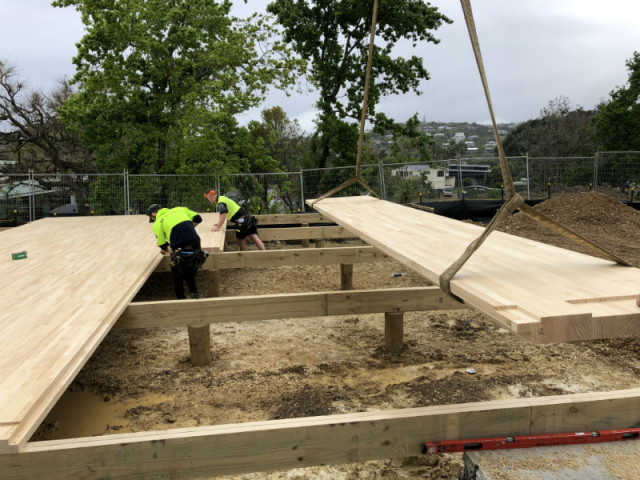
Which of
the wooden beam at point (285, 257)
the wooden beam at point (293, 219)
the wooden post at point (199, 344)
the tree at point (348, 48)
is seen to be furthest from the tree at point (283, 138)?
the wooden post at point (199, 344)

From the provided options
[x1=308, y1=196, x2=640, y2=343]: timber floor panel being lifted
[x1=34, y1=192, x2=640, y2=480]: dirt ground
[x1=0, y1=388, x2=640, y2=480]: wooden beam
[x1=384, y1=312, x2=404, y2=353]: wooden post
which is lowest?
[x1=34, y1=192, x2=640, y2=480]: dirt ground

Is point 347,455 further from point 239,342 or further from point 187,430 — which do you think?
point 239,342

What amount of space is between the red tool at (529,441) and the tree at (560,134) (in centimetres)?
3103

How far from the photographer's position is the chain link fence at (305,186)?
15.8 metres

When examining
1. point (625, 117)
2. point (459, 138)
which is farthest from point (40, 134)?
point (459, 138)

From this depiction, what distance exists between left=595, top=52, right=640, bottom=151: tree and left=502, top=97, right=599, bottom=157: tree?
10.3 ft

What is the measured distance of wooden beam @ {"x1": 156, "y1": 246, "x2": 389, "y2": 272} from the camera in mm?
7207

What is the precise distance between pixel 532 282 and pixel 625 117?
27.8 meters

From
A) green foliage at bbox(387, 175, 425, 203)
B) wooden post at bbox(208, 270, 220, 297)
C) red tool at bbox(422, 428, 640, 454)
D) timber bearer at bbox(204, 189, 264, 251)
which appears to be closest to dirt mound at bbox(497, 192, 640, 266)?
green foliage at bbox(387, 175, 425, 203)

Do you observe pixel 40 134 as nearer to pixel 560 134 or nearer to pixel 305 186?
pixel 305 186

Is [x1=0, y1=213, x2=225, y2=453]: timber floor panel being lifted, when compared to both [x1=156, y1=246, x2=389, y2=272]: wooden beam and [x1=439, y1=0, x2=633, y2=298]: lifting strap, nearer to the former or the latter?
[x1=156, y1=246, x2=389, y2=272]: wooden beam

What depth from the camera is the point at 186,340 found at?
→ 6.27 m

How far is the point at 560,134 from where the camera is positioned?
33.0 metres

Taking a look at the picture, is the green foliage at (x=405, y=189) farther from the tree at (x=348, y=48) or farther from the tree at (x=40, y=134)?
the tree at (x=40, y=134)
